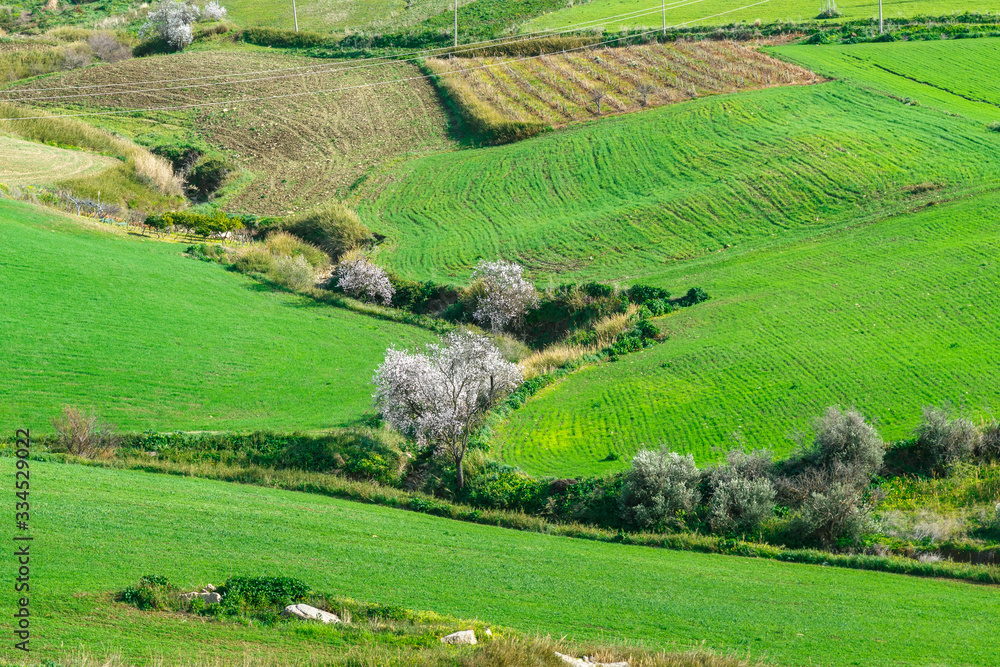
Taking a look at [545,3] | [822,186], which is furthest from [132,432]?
[545,3]

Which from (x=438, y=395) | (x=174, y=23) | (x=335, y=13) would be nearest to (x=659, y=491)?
(x=438, y=395)

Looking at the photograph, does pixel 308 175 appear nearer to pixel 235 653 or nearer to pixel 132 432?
pixel 132 432

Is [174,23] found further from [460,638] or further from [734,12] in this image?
[460,638]

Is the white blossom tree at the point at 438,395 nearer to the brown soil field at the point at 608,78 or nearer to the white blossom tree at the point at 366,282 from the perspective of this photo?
the white blossom tree at the point at 366,282

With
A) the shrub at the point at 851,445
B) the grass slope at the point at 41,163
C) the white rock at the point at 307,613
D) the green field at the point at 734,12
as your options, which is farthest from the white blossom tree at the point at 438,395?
the green field at the point at 734,12

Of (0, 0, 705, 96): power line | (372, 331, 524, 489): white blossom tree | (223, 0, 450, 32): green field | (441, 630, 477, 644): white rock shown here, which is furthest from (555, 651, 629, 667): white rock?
(223, 0, 450, 32): green field

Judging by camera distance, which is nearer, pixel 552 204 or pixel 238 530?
pixel 238 530
